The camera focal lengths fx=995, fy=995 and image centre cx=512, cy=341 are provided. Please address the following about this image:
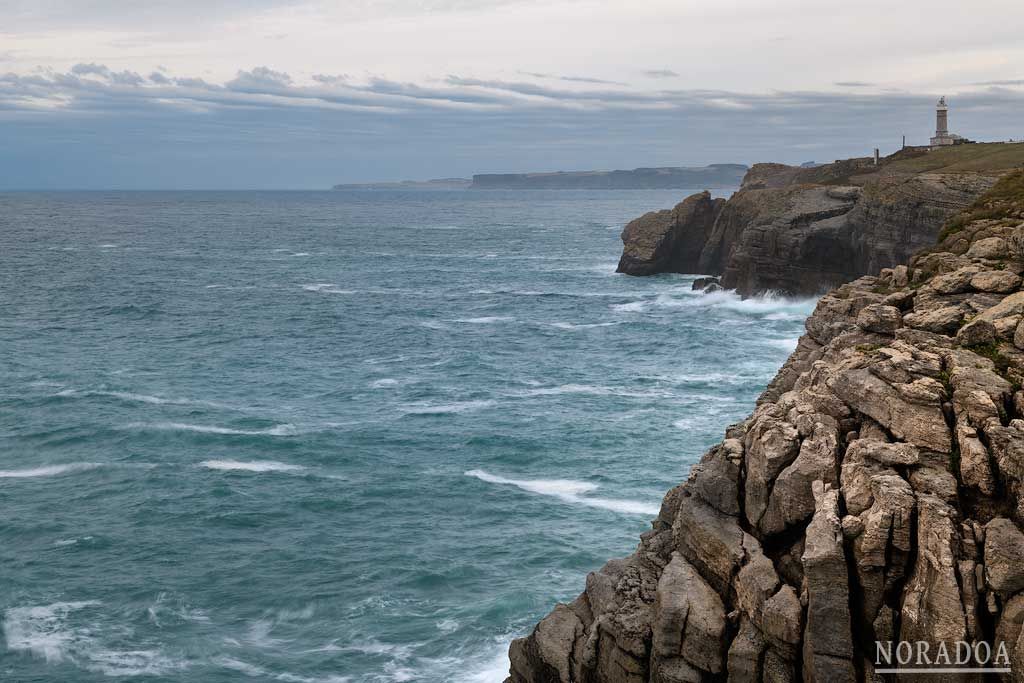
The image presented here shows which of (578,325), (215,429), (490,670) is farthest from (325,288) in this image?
(490,670)

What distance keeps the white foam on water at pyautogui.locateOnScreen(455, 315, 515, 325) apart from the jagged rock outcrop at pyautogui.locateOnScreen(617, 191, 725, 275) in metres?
35.3

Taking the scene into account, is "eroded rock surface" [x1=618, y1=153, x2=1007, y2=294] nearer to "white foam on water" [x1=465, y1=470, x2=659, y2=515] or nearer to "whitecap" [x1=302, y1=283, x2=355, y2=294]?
"whitecap" [x1=302, y1=283, x2=355, y2=294]

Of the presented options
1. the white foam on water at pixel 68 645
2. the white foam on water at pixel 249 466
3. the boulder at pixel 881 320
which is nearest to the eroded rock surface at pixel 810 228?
the boulder at pixel 881 320

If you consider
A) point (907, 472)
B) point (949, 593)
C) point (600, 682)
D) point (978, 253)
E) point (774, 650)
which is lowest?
point (600, 682)

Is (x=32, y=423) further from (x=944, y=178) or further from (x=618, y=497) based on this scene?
(x=944, y=178)

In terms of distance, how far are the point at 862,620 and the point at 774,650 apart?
178 cm

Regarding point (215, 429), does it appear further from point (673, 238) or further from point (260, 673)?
point (673, 238)

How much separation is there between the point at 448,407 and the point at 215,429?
13.7 m

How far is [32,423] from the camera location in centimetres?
5584

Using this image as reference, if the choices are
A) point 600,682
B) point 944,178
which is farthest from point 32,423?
point 944,178

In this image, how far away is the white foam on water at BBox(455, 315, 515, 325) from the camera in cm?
9369

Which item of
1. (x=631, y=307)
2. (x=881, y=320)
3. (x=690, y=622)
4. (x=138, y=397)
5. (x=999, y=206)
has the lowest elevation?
(x=631, y=307)

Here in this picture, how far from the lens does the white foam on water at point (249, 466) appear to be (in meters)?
48.5

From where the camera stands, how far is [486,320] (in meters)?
94.9
